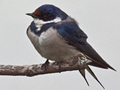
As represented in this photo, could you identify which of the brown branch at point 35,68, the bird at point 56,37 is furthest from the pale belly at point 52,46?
the brown branch at point 35,68

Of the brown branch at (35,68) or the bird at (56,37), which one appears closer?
the brown branch at (35,68)

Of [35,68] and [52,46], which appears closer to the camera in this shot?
[35,68]

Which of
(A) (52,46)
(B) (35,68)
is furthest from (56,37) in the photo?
(B) (35,68)

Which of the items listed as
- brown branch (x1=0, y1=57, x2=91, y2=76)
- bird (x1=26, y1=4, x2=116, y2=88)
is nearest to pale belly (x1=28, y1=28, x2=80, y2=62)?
bird (x1=26, y1=4, x2=116, y2=88)

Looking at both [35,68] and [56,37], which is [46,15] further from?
[35,68]

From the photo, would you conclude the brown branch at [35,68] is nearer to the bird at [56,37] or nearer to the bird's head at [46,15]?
the bird at [56,37]

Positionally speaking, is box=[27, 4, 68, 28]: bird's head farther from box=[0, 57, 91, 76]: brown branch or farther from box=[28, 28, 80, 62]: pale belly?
box=[0, 57, 91, 76]: brown branch

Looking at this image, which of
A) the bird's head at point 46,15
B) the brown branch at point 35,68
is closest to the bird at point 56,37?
the bird's head at point 46,15

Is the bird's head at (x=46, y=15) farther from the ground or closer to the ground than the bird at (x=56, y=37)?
farther from the ground

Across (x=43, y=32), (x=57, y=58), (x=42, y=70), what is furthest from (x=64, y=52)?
(x=42, y=70)
